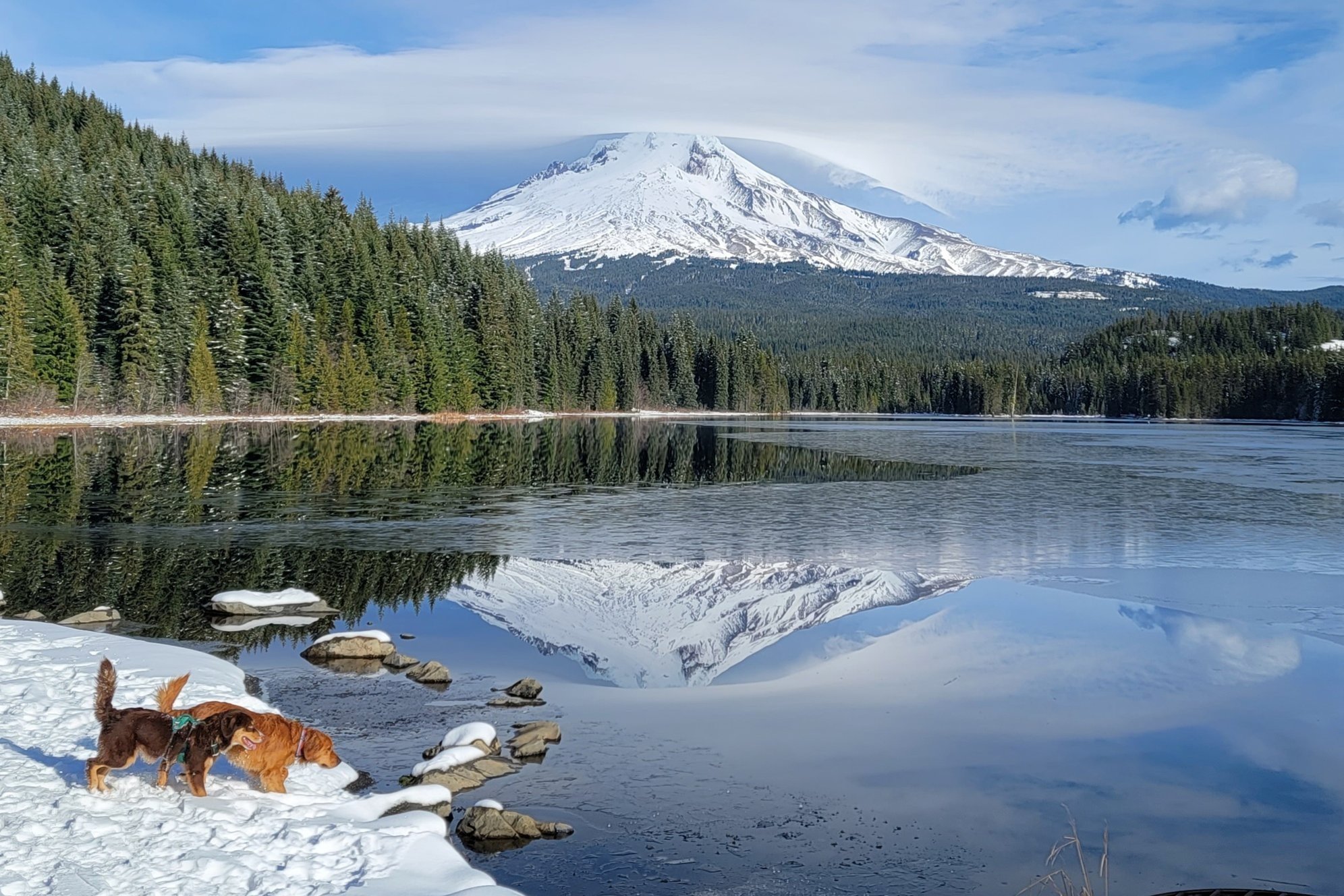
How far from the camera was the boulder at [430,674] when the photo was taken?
45.3ft

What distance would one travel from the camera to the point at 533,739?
11.3 meters

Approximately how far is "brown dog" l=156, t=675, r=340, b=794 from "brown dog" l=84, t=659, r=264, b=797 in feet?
0.39

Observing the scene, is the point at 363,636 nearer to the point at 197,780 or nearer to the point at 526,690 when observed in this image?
the point at 526,690

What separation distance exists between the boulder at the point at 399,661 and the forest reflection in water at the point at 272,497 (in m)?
2.05

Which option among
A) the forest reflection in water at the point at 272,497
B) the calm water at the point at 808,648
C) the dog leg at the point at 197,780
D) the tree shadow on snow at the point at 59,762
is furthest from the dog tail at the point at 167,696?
the forest reflection in water at the point at 272,497

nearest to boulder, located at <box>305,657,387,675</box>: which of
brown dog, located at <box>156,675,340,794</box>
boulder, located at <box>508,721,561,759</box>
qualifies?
Result: boulder, located at <box>508,721,561,759</box>

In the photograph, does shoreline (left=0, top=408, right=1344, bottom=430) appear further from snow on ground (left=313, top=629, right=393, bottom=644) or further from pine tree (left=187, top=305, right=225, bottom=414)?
snow on ground (left=313, top=629, right=393, bottom=644)

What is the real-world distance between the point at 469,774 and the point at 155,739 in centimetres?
289

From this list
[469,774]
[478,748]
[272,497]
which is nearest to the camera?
[469,774]

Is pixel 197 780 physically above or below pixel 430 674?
above

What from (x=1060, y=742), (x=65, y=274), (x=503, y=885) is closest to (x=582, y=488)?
(x=1060, y=742)

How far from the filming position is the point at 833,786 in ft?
34.3

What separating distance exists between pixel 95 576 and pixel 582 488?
21.1 m

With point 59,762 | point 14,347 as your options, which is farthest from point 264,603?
point 14,347
